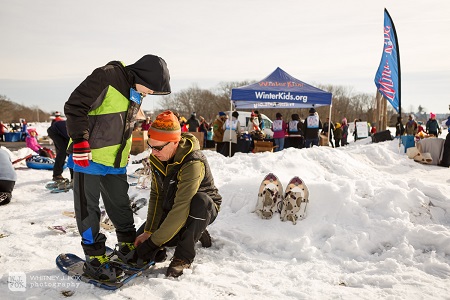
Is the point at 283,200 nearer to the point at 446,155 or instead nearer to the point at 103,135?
the point at 103,135

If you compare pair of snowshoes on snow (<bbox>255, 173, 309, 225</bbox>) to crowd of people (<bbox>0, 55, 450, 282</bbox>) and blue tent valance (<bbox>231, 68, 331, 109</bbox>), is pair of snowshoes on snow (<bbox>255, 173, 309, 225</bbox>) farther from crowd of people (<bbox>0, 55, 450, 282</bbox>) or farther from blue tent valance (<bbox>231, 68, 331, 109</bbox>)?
blue tent valance (<bbox>231, 68, 331, 109</bbox>)

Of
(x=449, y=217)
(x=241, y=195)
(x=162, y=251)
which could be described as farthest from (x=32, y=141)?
(x=449, y=217)

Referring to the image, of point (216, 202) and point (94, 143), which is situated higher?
point (94, 143)

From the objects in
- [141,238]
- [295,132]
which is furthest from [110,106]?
[295,132]

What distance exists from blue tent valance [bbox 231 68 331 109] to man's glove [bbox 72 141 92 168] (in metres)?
8.36

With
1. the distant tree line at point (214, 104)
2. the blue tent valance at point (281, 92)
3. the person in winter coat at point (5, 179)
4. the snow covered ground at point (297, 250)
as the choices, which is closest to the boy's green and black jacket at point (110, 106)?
the snow covered ground at point (297, 250)

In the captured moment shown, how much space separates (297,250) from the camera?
124 inches

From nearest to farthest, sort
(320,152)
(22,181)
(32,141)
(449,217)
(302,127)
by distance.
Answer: (449,217), (22,181), (320,152), (32,141), (302,127)

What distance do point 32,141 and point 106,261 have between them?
9.29 metres

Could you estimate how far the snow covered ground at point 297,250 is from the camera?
2.37m

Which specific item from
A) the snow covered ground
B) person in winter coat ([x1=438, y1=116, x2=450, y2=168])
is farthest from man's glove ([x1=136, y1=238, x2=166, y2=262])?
person in winter coat ([x1=438, y1=116, x2=450, y2=168])

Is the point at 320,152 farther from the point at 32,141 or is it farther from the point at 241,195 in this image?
the point at 32,141

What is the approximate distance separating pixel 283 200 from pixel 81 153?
8.02ft

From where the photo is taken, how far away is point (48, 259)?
2.83 m
